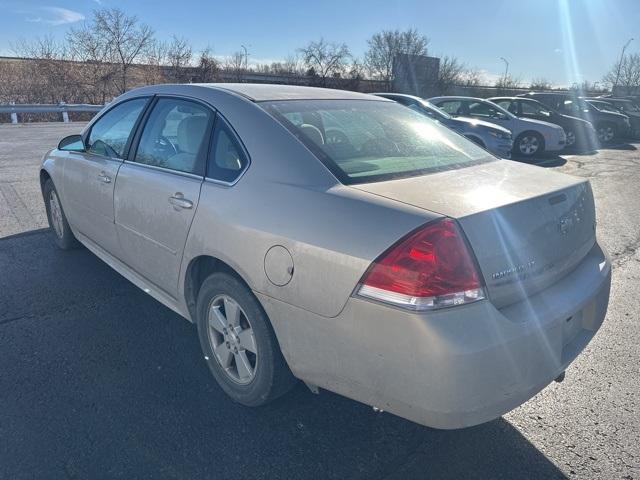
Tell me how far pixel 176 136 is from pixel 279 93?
2.33ft

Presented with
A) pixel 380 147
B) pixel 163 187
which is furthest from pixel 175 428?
pixel 380 147

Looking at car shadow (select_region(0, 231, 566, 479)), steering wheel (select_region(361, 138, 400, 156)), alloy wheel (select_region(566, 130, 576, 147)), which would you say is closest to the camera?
car shadow (select_region(0, 231, 566, 479))

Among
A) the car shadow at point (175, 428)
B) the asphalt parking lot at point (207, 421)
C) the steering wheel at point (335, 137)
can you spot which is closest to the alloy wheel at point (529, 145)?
the asphalt parking lot at point (207, 421)

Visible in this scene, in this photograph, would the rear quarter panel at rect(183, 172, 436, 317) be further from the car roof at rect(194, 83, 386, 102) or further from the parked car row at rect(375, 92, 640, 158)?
the parked car row at rect(375, 92, 640, 158)

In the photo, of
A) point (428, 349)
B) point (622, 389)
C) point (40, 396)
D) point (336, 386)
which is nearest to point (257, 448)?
point (336, 386)

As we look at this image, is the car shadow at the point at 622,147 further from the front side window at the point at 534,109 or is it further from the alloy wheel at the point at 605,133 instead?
the front side window at the point at 534,109

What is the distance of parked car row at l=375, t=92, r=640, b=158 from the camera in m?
11.2

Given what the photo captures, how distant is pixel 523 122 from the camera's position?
13.2 metres

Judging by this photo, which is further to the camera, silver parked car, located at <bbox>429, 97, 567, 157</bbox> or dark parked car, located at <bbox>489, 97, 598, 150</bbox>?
dark parked car, located at <bbox>489, 97, 598, 150</bbox>

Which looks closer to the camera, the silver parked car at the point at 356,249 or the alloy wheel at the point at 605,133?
the silver parked car at the point at 356,249

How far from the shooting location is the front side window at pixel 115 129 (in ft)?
11.7

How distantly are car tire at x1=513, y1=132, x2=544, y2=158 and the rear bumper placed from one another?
12.3 metres

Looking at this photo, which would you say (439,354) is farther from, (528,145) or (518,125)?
(528,145)

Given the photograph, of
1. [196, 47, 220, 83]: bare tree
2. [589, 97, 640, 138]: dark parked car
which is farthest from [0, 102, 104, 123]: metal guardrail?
[589, 97, 640, 138]: dark parked car
